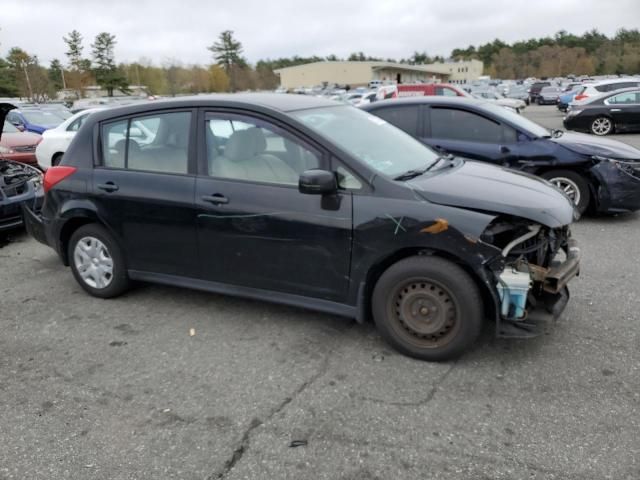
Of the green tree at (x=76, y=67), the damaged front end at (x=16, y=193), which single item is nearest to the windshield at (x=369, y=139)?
the damaged front end at (x=16, y=193)

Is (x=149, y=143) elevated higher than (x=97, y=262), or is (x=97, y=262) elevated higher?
(x=149, y=143)

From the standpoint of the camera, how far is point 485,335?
385cm

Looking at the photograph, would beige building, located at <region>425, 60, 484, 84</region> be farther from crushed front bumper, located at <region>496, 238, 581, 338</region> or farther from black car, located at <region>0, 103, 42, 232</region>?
crushed front bumper, located at <region>496, 238, 581, 338</region>

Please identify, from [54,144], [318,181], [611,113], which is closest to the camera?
[318,181]

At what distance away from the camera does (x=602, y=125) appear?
1691 centimetres

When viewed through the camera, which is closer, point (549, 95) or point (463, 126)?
point (463, 126)

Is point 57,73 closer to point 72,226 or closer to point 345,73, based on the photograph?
point 345,73

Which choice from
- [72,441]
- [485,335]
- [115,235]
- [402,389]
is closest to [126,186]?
[115,235]

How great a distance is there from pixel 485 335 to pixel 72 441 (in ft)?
9.05

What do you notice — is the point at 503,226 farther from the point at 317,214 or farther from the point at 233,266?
the point at 233,266

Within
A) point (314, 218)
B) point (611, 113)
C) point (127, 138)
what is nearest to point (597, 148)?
point (314, 218)

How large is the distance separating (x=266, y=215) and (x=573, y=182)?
4756 millimetres

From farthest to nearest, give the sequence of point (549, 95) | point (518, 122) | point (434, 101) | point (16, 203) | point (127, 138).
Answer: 1. point (549, 95)
2. point (434, 101)
3. point (518, 122)
4. point (16, 203)
5. point (127, 138)

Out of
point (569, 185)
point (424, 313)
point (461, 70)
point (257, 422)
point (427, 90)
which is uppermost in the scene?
point (461, 70)
